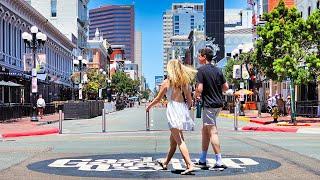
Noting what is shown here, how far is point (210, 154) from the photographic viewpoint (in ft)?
43.4

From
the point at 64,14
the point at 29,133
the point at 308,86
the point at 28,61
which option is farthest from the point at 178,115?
the point at 64,14

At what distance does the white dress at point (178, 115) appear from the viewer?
9680 millimetres

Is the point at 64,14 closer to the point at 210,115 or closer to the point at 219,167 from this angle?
the point at 210,115

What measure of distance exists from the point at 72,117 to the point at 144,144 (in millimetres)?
27051

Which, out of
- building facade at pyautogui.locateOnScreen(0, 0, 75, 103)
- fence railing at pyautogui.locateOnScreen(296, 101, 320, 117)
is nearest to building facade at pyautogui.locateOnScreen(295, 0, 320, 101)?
fence railing at pyautogui.locateOnScreen(296, 101, 320, 117)

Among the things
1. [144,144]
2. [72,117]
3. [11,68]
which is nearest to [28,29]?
[11,68]

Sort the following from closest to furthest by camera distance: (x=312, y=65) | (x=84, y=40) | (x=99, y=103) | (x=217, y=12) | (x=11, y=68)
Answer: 1. (x=312, y=65)
2. (x=11, y=68)
3. (x=99, y=103)
4. (x=84, y=40)
5. (x=217, y=12)

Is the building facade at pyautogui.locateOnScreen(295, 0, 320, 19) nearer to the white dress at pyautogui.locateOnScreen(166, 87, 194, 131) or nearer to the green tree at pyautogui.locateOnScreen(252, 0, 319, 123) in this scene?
the green tree at pyautogui.locateOnScreen(252, 0, 319, 123)

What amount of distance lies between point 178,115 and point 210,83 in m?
1.05

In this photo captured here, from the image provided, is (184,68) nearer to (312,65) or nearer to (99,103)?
(312,65)

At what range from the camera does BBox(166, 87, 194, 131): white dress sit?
31.8 ft

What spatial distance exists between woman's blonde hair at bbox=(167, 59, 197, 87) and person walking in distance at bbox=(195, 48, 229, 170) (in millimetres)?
577

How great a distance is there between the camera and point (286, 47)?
89.6ft

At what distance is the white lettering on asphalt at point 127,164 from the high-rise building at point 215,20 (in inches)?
6613
